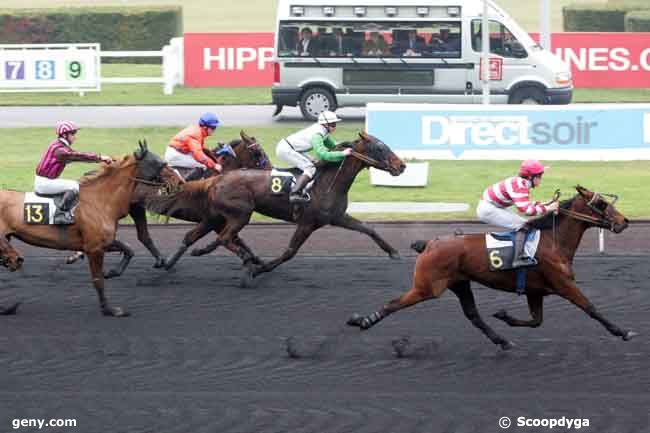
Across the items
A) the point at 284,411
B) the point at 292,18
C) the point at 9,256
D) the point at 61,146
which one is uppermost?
the point at 292,18

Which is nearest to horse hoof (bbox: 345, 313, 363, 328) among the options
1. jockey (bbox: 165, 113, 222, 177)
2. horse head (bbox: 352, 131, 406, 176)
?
horse head (bbox: 352, 131, 406, 176)

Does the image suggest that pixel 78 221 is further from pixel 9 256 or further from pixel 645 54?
pixel 645 54

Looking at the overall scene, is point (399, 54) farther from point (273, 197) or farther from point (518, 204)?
point (518, 204)

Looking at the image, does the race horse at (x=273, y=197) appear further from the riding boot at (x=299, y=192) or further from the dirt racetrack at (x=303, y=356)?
the dirt racetrack at (x=303, y=356)

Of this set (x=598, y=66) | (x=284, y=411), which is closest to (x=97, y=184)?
(x=284, y=411)

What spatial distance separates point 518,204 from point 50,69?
23.3 meters

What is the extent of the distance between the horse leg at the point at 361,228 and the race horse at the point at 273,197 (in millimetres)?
127

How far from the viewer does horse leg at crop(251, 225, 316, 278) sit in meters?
14.6

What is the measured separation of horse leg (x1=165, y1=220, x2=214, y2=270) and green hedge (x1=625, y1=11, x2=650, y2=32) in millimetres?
28235

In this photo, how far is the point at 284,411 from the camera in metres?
9.83

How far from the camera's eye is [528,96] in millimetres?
28828

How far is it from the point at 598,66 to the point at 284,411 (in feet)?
85.6

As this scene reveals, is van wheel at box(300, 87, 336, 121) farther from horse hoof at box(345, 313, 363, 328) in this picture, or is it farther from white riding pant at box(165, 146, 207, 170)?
horse hoof at box(345, 313, 363, 328)

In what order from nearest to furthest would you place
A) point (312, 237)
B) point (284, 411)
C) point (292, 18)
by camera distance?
point (284, 411) < point (312, 237) < point (292, 18)
